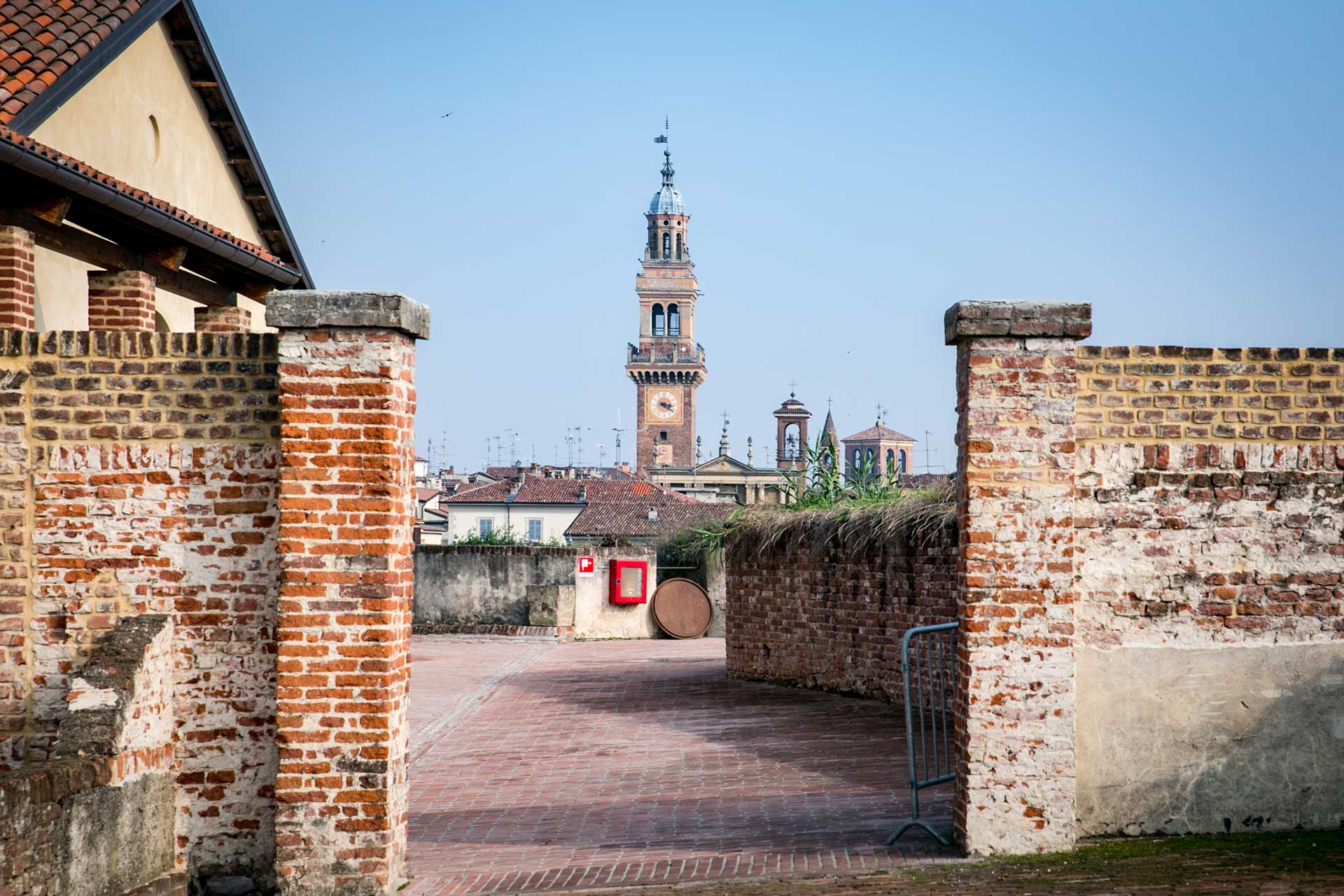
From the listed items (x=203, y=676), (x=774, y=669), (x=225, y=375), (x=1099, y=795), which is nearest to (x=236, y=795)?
(x=203, y=676)

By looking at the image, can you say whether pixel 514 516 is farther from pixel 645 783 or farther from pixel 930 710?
pixel 645 783

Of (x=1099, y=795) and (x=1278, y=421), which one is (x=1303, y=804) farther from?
(x=1278, y=421)

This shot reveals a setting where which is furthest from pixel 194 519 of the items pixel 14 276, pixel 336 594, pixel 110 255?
pixel 110 255

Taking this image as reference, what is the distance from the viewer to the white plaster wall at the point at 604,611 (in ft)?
81.9

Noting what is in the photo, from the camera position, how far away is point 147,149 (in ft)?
46.1

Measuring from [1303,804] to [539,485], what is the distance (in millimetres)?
66508

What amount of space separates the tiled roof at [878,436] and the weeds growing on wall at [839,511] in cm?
11838

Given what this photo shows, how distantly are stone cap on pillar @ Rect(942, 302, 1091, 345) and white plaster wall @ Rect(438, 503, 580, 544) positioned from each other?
63.5 metres

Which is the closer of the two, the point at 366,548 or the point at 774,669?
the point at 366,548

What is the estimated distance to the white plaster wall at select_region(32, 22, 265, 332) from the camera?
462 inches

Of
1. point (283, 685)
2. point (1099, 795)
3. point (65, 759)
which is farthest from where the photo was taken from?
point (1099, 795)

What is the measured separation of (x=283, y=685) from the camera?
19.9ft

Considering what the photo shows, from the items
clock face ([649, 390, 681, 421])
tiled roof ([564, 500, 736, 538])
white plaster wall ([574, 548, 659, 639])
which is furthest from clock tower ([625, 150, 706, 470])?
white plaster wall ([574, 548, 659, 639])

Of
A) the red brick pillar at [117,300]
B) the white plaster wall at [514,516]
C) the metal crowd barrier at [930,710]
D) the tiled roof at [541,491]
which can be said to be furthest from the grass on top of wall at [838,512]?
the white plaster wall at [514,516]
